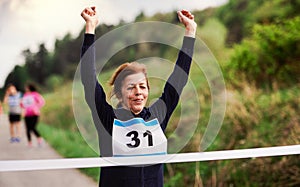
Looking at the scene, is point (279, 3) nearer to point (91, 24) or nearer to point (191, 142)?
point (191, 142)

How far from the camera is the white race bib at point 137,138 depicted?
2.12m

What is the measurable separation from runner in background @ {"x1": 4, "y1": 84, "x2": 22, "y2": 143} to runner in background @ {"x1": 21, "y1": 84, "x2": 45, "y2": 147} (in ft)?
0.27

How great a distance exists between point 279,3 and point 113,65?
1962 mm

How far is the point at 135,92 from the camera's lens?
2100 mm

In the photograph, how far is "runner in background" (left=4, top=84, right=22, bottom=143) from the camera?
225 inches

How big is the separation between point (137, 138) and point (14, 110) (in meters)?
4.11

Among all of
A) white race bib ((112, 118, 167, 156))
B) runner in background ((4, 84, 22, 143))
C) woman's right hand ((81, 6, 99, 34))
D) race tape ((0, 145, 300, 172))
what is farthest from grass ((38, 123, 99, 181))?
woman's right hand ((81, 6, 99, 34))

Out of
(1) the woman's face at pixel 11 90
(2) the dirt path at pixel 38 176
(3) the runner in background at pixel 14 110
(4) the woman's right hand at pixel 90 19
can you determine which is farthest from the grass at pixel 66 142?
(4) the woman's right hand at pixel 90 19

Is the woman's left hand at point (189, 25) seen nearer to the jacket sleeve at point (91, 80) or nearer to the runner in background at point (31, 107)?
the jacket sleeve at point (91, 80)

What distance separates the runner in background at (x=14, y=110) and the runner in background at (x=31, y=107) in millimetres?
84

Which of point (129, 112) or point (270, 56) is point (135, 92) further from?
point (270, 56)

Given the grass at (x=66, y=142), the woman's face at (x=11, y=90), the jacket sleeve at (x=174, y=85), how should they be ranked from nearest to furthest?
the jacket sleeve at (x=174, y=85) < the grass at (x=66, y=142) < the woman's face at (x=11, y=90)

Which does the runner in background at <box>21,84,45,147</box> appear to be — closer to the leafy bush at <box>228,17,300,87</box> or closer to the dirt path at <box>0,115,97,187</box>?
the dirt path at <box>0,115,97,187</box>

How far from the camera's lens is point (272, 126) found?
4387 millimetres
